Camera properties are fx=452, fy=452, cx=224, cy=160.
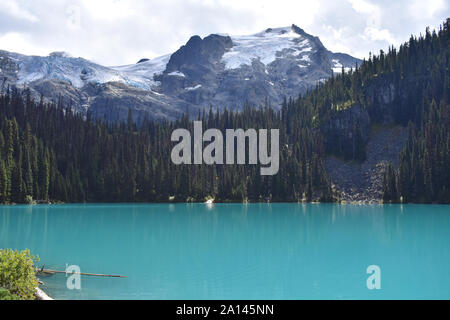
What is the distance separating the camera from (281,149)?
499 feet

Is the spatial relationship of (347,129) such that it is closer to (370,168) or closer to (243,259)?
(370,168)

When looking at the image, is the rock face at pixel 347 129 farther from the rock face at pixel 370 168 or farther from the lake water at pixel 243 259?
the lake water at pixel 243 259

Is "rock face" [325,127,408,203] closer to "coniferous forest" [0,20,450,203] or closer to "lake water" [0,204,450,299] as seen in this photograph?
"coniferous forest" [0,20,450,203]

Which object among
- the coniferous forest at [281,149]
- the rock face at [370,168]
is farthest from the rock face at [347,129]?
the rock face at [370,168]

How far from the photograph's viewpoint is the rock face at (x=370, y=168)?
12782 cm

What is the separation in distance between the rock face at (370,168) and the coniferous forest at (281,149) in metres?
3.72

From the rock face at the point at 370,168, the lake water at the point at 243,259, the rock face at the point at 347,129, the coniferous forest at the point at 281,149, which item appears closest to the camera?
the lake water at the point at 243,259

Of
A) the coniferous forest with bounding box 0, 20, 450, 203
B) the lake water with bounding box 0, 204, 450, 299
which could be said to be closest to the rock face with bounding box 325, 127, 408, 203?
the coniferous forest with bounding box 0, 20, 450, 203

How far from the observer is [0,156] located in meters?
119

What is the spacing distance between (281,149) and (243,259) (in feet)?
401

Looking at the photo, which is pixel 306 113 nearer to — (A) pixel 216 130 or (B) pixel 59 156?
(A) pixel 216 130

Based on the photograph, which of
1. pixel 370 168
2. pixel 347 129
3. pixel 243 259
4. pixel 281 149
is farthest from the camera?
pixel 347 129

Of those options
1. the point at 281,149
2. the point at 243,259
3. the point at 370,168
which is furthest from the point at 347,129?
the point at 243,259
